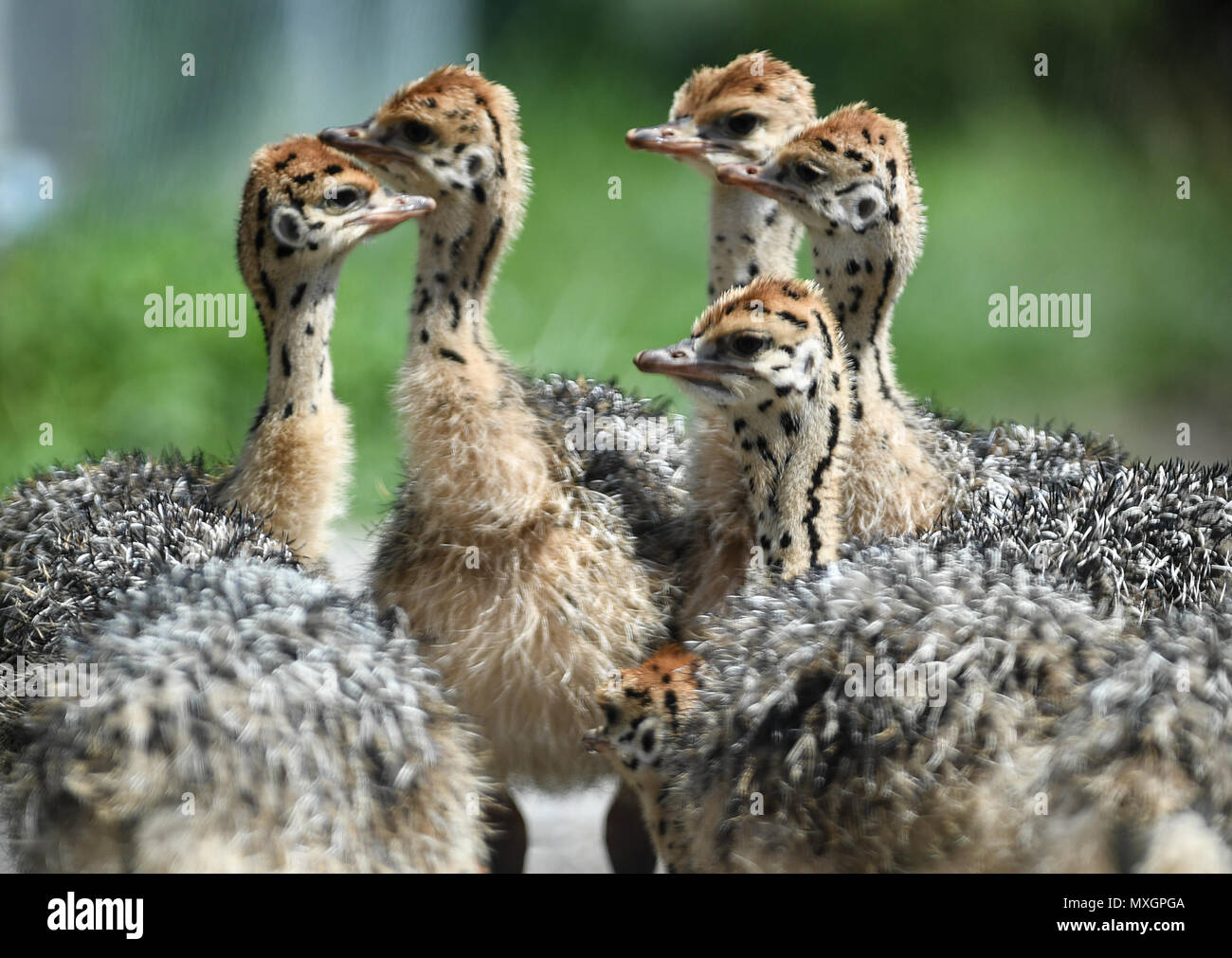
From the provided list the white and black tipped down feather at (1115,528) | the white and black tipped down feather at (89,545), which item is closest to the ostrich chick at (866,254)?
the white and black tipped down feather at (1115,528)

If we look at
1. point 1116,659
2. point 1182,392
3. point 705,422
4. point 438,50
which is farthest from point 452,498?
point 1182,392

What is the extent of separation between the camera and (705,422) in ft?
9.53

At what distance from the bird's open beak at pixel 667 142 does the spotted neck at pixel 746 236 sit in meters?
0.12

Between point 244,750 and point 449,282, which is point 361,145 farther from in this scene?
point 244,750

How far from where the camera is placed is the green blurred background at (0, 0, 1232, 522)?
16.4 feet

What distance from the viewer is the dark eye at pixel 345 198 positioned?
2.82 meters

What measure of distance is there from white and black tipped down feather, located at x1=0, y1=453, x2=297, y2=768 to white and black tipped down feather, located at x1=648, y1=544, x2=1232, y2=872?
883mm

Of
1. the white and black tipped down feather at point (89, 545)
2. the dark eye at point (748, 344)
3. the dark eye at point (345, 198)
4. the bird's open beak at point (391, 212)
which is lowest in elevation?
the white and black tipped down feather at point (89, 545)

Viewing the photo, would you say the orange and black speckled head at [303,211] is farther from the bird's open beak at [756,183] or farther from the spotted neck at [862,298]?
the spotted neck at [862,298]

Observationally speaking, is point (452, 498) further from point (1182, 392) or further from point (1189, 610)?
point (1182, 392)

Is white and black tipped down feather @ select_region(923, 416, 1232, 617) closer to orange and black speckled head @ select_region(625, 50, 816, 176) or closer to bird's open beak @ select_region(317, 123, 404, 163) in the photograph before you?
orange and black speckled head @ select_region(625, 50, 816, 176)

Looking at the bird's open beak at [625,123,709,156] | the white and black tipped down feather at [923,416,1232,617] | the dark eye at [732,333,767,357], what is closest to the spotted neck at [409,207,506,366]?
the bird's open beak at [625,123,709,156]

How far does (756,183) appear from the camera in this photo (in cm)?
289

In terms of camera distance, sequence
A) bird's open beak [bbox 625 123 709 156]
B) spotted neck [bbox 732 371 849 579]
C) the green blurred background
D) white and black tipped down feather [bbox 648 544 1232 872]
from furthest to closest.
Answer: the green blurred background < bird's open beak [bbox 625 123 709 156] < spotted neck [bbox 732 371 849 579] < white and black tipped down feather [bbox 648 544 1232 872]
